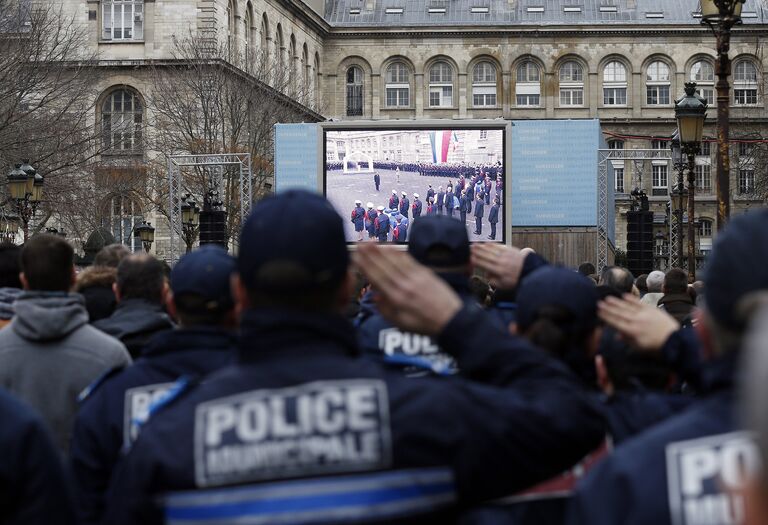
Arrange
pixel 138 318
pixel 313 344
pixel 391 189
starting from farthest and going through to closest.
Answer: pixel 391 189
pixel 138 318
pixel 313 344

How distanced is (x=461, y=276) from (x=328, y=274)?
2029 millimetres

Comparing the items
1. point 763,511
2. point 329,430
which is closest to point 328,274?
point 329,430

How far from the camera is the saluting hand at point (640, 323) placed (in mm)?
3689

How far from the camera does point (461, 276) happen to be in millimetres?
4941

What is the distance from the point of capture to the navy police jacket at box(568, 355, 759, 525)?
254 centimetres

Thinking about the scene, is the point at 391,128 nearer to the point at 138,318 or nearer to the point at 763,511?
the point at 138,318

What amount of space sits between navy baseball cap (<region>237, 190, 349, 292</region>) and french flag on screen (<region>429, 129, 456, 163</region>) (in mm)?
32237

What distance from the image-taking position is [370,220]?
34500mm

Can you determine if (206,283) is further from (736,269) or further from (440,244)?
(736,269)

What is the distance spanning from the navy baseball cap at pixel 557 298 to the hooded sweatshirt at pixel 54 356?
203cm

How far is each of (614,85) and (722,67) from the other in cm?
6556

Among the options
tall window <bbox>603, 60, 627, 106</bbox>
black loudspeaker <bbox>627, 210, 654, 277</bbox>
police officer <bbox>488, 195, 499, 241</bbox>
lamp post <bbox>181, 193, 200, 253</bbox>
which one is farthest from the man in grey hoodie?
tall window <bbox>603, 60, 627, 106</bbox>

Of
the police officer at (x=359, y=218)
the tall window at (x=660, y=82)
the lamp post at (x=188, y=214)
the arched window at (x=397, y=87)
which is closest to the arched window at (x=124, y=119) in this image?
the lamp post at (x=188, y=214)

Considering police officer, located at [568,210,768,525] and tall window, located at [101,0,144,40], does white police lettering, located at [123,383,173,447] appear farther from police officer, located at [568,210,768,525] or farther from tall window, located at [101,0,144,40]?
tall window, located at [101,0,144,40]
